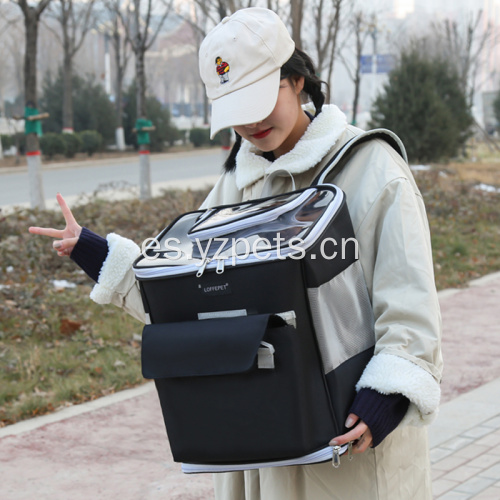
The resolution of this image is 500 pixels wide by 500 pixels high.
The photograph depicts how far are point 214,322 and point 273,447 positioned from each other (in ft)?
0.90

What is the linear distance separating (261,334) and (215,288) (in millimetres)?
148

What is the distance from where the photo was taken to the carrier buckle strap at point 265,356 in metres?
1.61

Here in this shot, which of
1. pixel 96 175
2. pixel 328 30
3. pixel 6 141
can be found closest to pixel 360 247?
pixel 328 30

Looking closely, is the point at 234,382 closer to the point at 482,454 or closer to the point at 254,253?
the point at 254,253

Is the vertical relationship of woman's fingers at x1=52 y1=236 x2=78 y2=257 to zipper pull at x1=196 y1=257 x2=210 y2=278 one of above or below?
below

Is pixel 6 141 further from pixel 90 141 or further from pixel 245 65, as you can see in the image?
pixel 245 65

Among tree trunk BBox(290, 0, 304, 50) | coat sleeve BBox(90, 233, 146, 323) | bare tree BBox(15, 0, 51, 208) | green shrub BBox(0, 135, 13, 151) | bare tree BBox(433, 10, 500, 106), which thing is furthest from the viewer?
bare tree BBox(433, 10, 500, 106)

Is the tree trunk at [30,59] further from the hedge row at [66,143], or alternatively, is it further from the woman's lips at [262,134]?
the hedge row at [66,143]

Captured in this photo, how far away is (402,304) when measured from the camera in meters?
1.71

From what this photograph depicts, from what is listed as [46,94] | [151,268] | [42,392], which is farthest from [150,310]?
[46,94]

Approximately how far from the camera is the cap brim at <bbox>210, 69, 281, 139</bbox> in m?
1.87

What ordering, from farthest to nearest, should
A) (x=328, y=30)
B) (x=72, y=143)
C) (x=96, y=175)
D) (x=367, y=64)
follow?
1. (x=367, y=64)
2. (x=72, y=143)
3. (x=96, y=175)
4. (x=328, y=30)

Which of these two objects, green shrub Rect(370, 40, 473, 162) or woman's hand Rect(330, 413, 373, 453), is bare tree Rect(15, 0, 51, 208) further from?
green shrub Rect(370, 40, 473, 162)

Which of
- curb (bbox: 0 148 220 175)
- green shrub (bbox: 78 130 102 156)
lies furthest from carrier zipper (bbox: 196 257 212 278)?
green shrub (bbox: 78 130 102 156)
